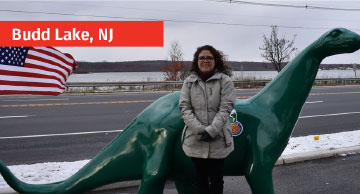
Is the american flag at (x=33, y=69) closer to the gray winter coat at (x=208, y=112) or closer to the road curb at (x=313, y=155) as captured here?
the gray winter coat at (x=208, y=112)

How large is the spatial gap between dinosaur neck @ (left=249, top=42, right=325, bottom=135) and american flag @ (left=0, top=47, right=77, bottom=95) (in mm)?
2439

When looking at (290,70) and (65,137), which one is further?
(65,137)

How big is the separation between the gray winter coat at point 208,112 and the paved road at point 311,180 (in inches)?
90.1

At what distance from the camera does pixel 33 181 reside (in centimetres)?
507

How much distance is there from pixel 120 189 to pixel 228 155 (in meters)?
2.55

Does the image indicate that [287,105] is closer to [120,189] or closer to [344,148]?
[120,189]

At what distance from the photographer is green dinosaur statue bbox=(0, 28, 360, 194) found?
2949 millimetres

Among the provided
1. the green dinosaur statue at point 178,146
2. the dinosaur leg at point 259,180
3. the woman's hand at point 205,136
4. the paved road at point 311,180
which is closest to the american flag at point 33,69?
the green dinosaur statue at point 178,146

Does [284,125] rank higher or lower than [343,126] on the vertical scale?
higher

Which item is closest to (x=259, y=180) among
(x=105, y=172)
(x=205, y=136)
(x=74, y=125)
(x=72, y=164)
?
(x=205, y=136)

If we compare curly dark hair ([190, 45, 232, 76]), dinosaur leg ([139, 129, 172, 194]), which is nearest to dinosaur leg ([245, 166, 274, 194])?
dinosaur leg ([139, 129, 172, 194])

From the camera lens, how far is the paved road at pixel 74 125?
7.40 metres

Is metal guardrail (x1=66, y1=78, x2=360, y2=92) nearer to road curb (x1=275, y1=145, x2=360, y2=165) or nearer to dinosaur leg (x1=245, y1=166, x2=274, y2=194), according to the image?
road curb (x1=275, y1=145, x2=360, y2=165)

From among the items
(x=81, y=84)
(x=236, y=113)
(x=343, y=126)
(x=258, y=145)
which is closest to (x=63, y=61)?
(x=236, y=113)
